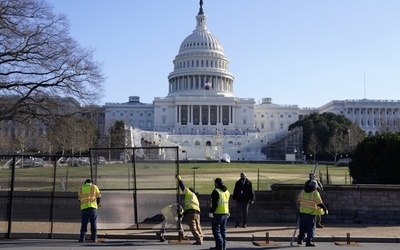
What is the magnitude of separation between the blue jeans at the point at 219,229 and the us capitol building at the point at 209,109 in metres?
104

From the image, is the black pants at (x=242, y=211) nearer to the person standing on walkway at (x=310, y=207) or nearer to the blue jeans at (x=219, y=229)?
the person standing on walkway at (x=310, y=207)

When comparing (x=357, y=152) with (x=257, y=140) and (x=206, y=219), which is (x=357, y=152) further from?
(x=257, y=140)

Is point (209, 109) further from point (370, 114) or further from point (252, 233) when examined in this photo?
point (252, 233)

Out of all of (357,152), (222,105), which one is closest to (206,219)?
(357,152)

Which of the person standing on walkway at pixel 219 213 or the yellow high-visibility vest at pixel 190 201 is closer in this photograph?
the person standing on walkway at pixel 219 213

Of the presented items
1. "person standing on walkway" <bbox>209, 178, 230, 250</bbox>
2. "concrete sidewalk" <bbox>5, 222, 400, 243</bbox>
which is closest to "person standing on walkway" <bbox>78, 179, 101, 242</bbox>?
"concrete sidewalk" <bbox>5, 222, 400, 243</bbox>

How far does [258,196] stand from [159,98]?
13145cm

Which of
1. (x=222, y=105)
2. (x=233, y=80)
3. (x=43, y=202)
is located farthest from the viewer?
(x=233, y=80)

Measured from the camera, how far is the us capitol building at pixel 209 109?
455ft

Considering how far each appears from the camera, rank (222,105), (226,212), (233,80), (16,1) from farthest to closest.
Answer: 1. (233,80)
2. (222,105)
3. (16,1)
4. (226,212)

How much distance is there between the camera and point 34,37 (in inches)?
961

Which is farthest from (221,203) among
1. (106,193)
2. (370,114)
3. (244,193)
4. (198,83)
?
(198,83)

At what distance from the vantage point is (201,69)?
157 meters

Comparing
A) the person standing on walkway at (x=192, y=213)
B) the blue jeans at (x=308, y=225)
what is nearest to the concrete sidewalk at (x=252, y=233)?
the blue jeans at (x=308, y=225)
